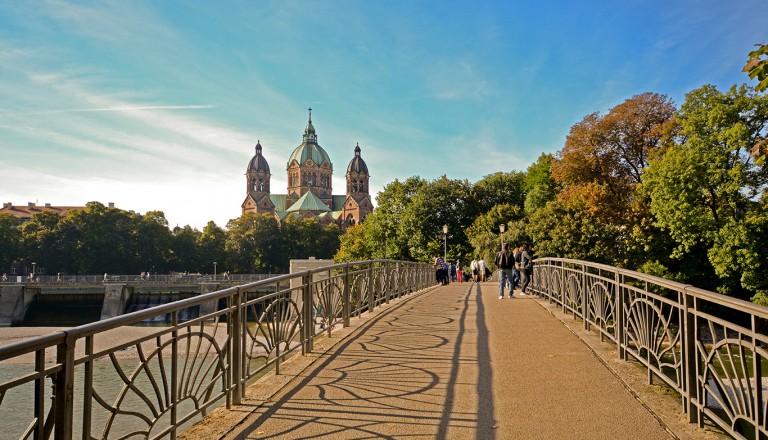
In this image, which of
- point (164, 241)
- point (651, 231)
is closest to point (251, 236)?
point (164, 241)

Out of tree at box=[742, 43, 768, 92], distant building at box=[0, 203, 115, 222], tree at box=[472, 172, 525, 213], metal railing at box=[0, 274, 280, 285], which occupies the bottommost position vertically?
metal railing at box=[0, 274, 280, 285]

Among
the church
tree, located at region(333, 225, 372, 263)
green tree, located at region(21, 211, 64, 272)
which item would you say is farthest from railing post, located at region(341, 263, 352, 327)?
the church

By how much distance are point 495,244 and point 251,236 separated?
5205cm

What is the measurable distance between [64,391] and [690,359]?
4.37m

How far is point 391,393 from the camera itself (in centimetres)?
A: 535

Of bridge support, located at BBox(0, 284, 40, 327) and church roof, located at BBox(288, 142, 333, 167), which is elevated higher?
church roof, located at BBox(288, 142, 333, 167)

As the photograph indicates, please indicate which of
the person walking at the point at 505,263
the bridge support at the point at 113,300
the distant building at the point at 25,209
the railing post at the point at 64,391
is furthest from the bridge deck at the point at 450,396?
the distant building at the point at 25,209

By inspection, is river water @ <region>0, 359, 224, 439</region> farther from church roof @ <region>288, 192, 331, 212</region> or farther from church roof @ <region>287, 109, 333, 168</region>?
church roof @ <region>287, 109, 333, 168</region>

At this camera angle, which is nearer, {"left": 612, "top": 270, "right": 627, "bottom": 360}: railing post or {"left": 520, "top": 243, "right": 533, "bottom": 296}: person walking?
{"left": 612, "top": 270, "right": 627, "bottom": 360}: railing post

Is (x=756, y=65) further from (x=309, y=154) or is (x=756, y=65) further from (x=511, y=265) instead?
(x=309, y=154)

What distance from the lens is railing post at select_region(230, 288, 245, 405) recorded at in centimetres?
514

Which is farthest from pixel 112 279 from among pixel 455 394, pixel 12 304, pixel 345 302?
pixel 455 394

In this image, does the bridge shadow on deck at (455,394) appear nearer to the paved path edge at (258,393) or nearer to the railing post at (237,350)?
the paved path edge at (258,393)

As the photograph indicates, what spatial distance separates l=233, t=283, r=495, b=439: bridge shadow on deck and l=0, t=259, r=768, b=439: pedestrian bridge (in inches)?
0.7
